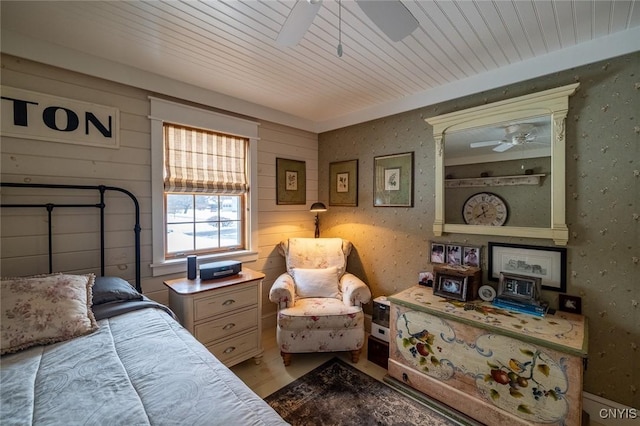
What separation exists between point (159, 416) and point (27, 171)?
1.90 meters

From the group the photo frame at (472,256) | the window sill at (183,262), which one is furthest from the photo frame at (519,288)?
the window sill at (183,262)

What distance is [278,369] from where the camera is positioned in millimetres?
2314

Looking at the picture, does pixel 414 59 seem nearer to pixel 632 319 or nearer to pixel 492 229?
pixel 492 229

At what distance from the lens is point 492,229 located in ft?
7.13

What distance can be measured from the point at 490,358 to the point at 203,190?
261 centimetres

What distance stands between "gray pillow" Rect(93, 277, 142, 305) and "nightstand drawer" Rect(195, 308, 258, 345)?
0.55 meters

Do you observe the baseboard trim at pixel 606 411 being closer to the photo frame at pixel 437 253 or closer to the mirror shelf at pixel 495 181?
the photo frame at pixel 437 253

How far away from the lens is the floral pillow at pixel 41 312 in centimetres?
125

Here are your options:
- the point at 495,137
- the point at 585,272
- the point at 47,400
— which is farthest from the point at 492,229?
the point at 47,400

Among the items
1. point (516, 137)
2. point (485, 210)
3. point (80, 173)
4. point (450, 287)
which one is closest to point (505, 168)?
point (516, 137)

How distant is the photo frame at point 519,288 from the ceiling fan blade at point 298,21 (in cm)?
217

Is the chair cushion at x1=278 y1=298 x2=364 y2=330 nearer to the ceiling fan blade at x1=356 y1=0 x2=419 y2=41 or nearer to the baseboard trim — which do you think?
the baseboard trim

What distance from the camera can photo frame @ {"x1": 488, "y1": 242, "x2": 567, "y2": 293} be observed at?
6.30 feet

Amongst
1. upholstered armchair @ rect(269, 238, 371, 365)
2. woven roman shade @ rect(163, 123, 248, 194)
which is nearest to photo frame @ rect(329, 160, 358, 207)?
upholstered armchair @ rect(269, 238, 371, 365)
